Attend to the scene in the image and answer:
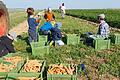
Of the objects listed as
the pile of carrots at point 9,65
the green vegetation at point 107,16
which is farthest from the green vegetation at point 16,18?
the pile of carrots at point 9,65

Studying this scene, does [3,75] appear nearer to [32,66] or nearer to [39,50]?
[32,66]

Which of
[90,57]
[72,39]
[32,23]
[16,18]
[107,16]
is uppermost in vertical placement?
[32,23]

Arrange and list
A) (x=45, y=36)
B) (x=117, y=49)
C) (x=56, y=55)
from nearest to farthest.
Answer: (x=56, y=55)
(x=117, y=49)
(x=45, y=36)

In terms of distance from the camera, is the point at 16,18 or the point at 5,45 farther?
the point at 16,18

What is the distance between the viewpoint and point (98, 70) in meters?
8.17

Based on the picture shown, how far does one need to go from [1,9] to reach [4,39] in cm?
92

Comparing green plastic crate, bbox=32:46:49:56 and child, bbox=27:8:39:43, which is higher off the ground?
child, bbox=27:8:39:43

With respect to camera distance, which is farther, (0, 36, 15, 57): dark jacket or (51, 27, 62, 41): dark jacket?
(51, 27, 62, 41): dark jacket

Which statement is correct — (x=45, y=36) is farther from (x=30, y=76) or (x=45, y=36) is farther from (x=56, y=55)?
(x=30, y=76)

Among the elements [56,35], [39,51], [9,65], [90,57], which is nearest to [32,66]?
[9,65]

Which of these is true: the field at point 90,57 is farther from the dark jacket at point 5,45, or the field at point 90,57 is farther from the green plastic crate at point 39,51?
the dark jacket at point 5,45

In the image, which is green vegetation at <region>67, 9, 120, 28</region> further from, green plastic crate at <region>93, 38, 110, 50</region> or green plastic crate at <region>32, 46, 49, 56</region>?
green plastic crate at <region>32, 46, 49, 56</region>

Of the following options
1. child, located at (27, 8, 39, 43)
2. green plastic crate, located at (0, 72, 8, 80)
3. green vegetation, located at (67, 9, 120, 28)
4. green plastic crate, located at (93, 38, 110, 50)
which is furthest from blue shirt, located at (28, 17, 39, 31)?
green vegetation, located at (67, 9, 120, 28)

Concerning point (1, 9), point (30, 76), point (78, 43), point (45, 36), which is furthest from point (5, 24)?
point (30, 76)
